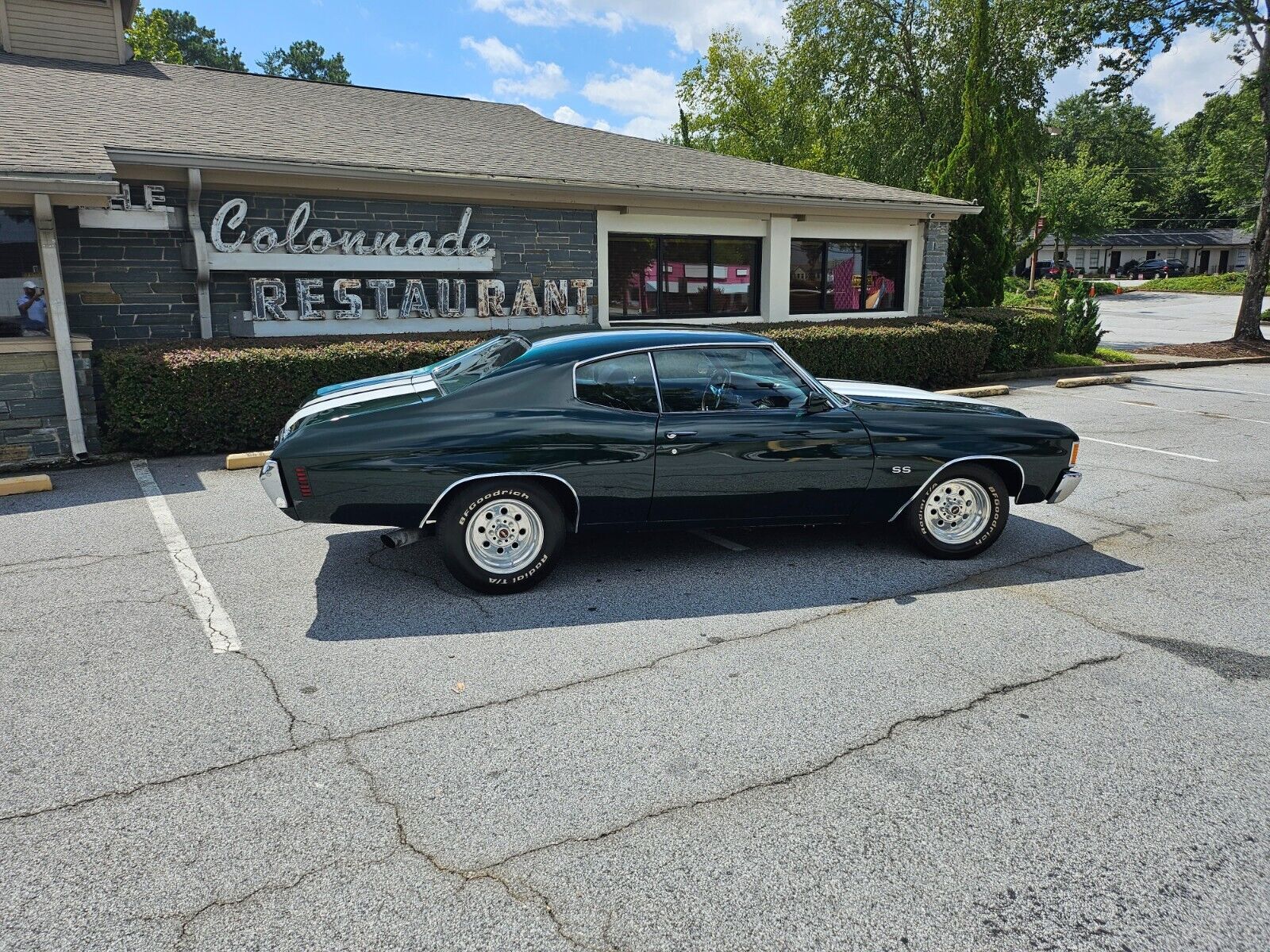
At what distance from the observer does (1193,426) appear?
36.6 feet

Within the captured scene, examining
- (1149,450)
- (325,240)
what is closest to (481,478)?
(325,240)

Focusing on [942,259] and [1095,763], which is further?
[942,259]

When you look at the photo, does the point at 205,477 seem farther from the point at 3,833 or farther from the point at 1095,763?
the point at 1095,763

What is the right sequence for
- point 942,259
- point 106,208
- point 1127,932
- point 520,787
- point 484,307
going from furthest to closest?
point 942,259 < point 484,307 < point 106,208 < point 520,787 < point 1127,932

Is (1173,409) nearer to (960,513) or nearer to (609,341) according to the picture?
(960,513)

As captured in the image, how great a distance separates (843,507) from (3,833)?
14.4 feet

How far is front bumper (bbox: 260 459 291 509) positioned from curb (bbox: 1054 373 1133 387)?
535 inches

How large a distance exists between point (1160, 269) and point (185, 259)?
230ft

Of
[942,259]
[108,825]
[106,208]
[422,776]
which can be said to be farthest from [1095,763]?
[942,259]

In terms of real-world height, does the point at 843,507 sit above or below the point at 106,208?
below

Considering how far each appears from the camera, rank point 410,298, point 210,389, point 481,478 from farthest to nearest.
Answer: point 410,298 → point 210,389 → point 481,478

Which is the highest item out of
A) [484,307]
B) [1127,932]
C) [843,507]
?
[484,307]

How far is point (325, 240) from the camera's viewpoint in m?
10.6

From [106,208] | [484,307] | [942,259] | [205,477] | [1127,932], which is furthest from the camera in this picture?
[942,259]
